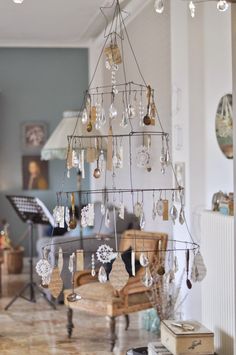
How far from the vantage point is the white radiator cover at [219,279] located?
153 inches

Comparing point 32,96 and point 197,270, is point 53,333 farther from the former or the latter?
point 32,96

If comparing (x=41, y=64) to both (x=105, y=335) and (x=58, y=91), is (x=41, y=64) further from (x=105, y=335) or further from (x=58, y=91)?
(x=105, y=335)

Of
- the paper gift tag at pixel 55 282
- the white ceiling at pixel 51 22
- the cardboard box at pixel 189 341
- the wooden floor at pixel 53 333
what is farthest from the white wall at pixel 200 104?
the paper gift tag at pixel 55 282

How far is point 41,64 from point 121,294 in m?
5.03

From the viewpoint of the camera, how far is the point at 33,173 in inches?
349

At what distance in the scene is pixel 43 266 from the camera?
3.17 metres

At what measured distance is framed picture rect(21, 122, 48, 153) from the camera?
8883mm

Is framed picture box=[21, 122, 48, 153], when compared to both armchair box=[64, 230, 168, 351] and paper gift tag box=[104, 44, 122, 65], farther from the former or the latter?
paper gift tag box=[104, 44, 122, 65]

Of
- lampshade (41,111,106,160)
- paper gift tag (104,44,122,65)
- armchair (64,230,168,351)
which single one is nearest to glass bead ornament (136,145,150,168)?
paper gift tag (104,44,122,65)

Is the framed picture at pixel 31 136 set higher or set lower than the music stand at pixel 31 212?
higher

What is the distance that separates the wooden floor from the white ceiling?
3.06 metres

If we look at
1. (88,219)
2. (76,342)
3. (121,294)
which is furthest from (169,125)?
(88,219)

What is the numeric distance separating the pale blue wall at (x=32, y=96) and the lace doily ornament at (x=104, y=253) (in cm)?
555

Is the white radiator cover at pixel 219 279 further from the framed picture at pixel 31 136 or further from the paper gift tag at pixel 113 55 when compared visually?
the framed picture at pixel 31 136
